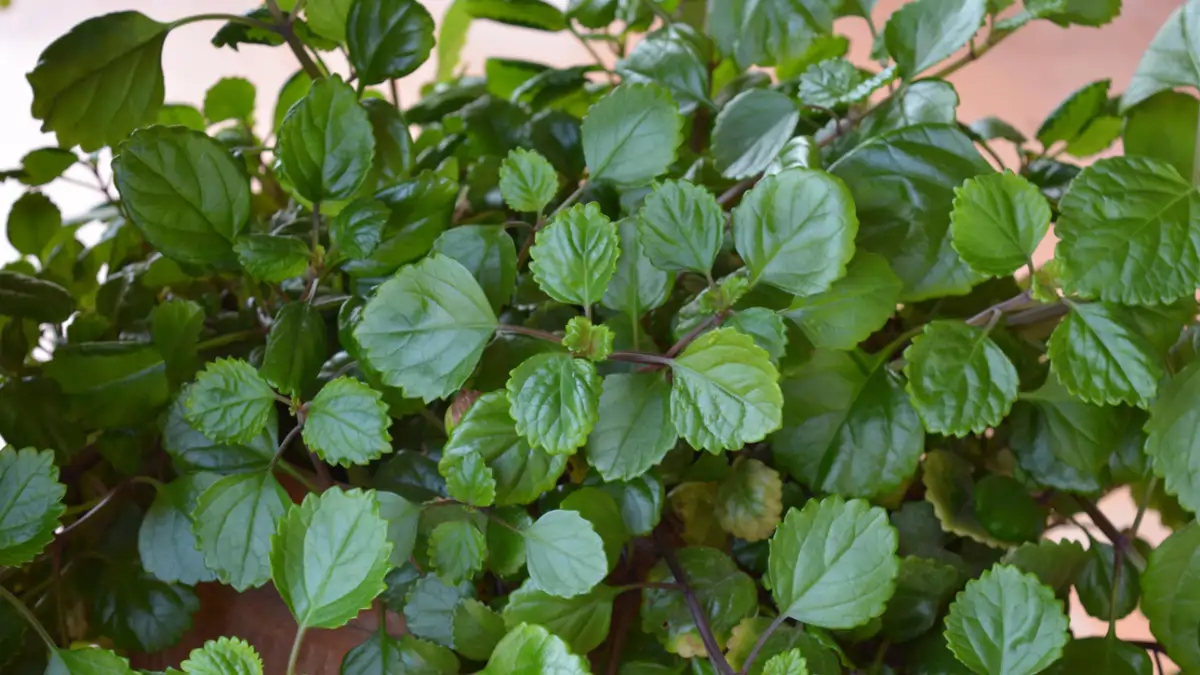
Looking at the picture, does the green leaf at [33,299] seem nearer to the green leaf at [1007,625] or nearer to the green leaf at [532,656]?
the green leaf at [532,656]

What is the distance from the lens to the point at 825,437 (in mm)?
361

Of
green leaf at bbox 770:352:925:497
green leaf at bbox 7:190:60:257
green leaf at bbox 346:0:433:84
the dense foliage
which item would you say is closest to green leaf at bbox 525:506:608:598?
the dense foliage

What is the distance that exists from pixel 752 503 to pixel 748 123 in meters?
0.16

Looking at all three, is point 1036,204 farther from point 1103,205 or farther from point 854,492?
point 854,492

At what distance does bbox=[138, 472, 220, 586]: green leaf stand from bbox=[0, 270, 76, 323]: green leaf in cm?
10

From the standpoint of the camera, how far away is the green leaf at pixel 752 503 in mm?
359

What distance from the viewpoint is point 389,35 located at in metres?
0.40

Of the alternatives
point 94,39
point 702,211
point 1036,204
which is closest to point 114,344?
point 94,39

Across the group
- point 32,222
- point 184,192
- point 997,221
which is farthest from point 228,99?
point 997,221

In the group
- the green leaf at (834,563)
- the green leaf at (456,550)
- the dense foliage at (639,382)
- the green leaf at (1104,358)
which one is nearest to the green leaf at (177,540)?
the dense foliage at (639,382)

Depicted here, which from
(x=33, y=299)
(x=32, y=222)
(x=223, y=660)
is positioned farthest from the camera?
(x=32, y=222)

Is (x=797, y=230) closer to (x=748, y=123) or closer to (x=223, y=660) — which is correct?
(x=748, y=123)

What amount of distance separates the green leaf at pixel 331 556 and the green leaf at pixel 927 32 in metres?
0.27

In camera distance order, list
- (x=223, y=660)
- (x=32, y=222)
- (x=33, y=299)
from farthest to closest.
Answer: (x=32, y=222) → (x=33, y=299) → (x=223, y=660)
